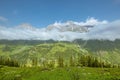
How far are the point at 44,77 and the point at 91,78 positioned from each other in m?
16.7

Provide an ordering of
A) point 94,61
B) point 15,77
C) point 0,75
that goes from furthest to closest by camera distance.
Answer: point 94,61 → point 0,75 → point 15,77

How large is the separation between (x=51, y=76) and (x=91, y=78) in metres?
14.6

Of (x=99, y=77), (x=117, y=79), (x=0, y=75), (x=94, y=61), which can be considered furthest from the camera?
(x=94, y=61)

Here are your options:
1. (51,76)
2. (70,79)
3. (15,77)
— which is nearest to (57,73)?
(51,76)

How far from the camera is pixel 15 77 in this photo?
79.7 m

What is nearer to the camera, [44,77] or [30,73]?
[44,77]

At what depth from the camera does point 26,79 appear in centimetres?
7494

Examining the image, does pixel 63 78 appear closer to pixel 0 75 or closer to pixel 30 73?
pixel 30 73

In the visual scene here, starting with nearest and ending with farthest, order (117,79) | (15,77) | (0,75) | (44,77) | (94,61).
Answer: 1. (117,79)
2. (44,77)
3. (15,77)
4. (0,75)
5. (94,61)

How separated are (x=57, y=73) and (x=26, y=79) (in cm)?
1166

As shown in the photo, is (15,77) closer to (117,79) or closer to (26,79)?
(26,79)

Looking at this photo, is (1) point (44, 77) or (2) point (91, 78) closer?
(2) point (91, 78)

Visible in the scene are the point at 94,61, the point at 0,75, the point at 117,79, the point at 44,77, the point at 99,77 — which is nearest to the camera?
the point at 117,79

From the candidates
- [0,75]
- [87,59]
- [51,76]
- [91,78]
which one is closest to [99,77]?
[91,78]
